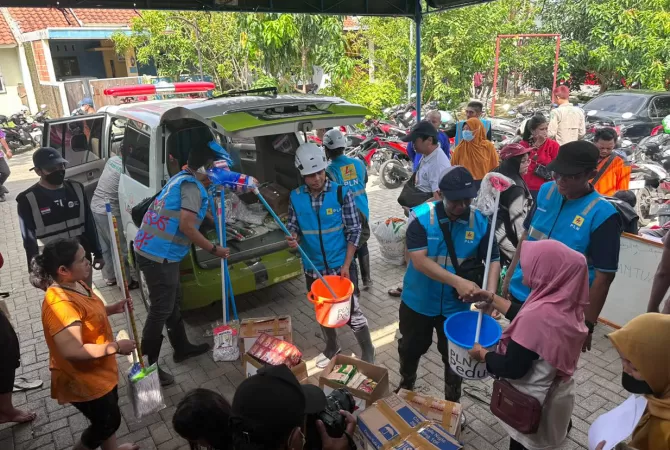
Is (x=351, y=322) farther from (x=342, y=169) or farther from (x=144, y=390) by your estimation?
(x=342, y=169)

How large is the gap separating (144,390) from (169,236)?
1176 millimetres

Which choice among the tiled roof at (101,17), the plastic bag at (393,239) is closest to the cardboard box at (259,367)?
the plastic bag at (393,239)

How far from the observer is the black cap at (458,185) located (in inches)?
108

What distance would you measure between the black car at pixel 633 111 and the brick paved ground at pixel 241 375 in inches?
320

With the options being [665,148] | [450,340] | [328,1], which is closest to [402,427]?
[450,340]

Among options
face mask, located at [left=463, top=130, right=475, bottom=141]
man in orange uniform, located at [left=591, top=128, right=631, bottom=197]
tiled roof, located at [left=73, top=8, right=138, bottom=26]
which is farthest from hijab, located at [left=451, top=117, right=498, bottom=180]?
tiled roof, located at [left=73, top=8, right=138, bottom=26]

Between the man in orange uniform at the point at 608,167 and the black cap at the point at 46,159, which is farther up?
the black cap at the point at 46,159

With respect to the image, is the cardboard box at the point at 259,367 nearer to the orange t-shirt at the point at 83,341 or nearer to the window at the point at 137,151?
the orange t-shirt at the point at 83,341

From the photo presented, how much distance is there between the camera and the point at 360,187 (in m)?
4.94

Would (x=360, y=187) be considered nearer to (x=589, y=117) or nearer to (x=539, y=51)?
(x=589, y=117)

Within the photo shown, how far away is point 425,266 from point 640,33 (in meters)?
15.5

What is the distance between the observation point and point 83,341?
2.63m

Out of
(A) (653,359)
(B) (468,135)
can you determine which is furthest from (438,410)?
(B) (468,135)

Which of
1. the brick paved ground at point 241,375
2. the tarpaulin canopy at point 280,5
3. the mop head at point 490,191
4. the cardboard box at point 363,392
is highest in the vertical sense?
the tarpaulin canopy at point 280,5
